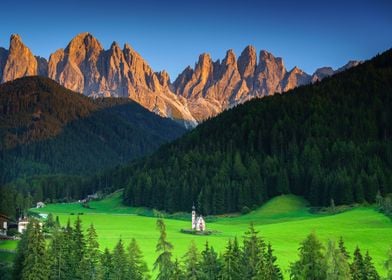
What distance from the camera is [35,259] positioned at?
75.2 m

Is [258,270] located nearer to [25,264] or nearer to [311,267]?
[311,267]

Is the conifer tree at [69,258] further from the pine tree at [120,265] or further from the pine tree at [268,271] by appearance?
the pine tree at [268,271]

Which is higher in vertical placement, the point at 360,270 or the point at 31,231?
the point at 31,231

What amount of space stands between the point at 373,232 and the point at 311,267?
2041 inches

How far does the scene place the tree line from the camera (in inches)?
2552

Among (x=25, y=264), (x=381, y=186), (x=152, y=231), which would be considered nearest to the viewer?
(x=25, y=264)

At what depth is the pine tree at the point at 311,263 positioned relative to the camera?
67062 mm

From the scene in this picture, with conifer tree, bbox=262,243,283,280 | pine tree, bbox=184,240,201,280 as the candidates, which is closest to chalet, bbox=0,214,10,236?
pine tree, bbox=184,240,201,280

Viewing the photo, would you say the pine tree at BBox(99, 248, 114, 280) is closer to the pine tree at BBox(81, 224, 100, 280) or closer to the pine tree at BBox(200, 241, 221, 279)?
the pine tree at BBox(81, 224, 100, 280)

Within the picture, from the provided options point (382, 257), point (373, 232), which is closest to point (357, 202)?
point (373, 232)

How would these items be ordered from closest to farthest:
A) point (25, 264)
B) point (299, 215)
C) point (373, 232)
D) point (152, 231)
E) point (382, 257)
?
point (25, 264)
point (382, 257)
point (373, 232)
point (152, 231)
point (299, 215)

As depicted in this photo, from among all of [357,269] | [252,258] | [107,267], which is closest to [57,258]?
[107,267]

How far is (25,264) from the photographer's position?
2977 inches

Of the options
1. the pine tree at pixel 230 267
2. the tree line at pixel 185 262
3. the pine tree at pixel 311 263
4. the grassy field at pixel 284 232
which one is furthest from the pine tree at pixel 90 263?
the pine tree at pixel 311 263
